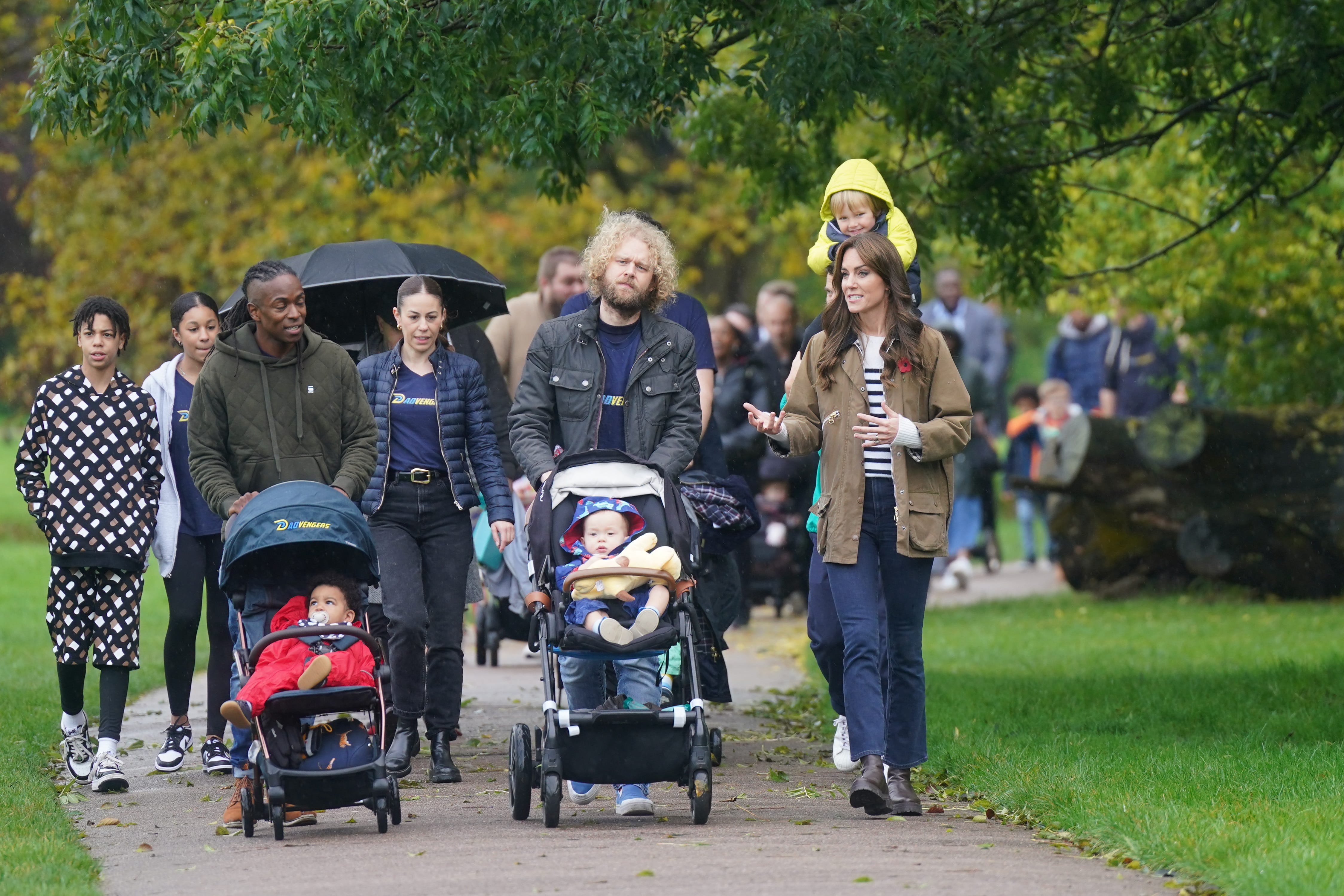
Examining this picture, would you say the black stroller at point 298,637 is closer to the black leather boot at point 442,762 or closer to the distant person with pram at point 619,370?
the black leather boot at point 442,762

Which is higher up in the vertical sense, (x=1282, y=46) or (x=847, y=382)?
(x=1282, y=46)

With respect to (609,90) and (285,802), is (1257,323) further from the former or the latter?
(285,802)

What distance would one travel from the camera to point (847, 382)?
7.28 m

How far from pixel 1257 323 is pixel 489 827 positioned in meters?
10.3

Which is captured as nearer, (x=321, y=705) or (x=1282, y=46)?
(x=321, y=705)

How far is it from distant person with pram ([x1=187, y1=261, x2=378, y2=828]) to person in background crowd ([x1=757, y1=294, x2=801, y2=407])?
604 cm

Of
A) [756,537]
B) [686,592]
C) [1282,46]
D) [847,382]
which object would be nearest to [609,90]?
[847,382]

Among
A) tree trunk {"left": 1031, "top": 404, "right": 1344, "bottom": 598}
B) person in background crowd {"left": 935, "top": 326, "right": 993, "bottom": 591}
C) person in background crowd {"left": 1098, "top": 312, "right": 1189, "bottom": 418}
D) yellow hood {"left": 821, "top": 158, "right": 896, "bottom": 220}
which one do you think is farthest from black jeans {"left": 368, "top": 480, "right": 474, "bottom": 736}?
person in background crowd {"left": 1098, "top": 312, "right": 1189, "bottom": 418}

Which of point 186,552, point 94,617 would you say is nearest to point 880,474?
point 186,552

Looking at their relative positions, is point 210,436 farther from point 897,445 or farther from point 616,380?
point 897,445

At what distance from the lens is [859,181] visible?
7.91m

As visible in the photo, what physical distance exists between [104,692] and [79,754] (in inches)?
11.1

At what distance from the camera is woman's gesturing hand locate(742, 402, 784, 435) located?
6.83 m

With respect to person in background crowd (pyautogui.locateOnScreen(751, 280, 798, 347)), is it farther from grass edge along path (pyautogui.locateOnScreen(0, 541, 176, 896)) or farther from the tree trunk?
grass edge along path (pyautogui.locateOnScreen(0, 541, 176, 896))
